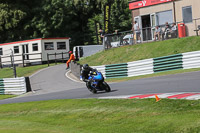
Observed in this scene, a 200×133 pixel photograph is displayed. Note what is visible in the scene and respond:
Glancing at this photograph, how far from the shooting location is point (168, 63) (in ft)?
77.8

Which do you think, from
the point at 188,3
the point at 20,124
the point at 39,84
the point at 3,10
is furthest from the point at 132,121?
the point at 3,10

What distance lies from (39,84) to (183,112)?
19.5 metres

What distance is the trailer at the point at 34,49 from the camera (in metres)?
42.5

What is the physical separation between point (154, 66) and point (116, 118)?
1461 centimetres

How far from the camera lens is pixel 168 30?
2819 cm

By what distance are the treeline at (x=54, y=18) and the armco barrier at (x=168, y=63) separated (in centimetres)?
3155

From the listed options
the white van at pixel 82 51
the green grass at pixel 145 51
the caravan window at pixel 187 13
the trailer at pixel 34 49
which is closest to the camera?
the green grass at pixel 145 51

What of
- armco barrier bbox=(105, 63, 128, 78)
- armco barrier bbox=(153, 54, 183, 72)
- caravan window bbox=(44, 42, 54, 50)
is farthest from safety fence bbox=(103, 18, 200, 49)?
caravan window bbox=(44, 42, 54, 50)

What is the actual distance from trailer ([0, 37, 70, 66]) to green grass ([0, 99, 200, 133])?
96.2ft

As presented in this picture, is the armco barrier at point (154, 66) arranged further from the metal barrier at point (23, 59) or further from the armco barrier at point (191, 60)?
the metal barrier at point (23, 59)

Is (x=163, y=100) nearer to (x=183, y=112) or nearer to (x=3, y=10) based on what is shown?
(x=183, y=112)

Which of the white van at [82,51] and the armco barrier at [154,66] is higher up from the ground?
the white van at [82,51]

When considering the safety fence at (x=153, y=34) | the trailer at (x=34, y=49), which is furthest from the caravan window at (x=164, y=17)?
the trailer at (x=34, y=49)

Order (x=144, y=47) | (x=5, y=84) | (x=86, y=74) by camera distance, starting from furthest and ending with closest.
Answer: (x=144, y=47)
(x=5, y=84)
(x=86, y=74)
